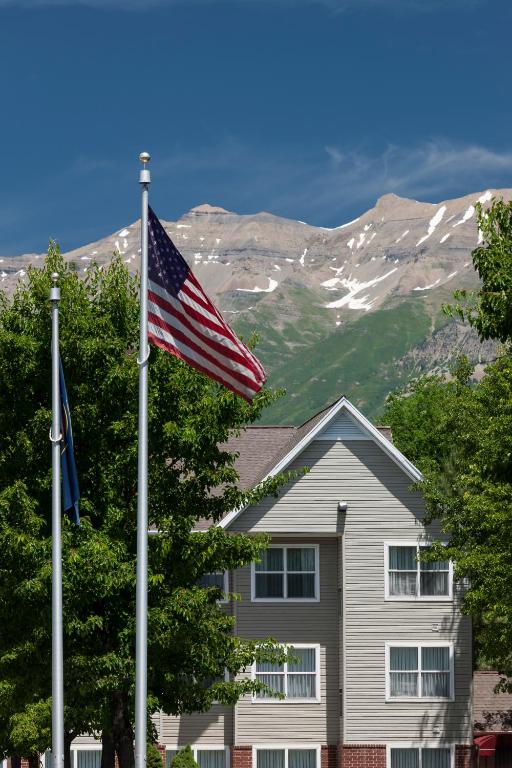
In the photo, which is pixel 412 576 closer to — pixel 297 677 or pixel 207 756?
pixel 297 677

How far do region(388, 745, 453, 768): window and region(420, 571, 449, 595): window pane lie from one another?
5.04 meters

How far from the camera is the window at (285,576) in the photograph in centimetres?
4509

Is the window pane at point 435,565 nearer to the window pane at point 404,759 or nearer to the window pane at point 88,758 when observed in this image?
the window pane at point 404,759

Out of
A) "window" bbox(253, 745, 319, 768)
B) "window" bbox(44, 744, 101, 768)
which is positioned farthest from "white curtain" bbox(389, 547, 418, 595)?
"window" bbox(44, 744, 101, 768)

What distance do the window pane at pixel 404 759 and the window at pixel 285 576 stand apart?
18.5 ft

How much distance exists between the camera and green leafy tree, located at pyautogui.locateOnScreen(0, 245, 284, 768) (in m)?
26.3

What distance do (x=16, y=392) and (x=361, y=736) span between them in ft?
71.8

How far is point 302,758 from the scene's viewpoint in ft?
147

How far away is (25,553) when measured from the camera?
25.6m

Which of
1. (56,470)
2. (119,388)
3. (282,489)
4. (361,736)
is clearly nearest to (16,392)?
(119,388)

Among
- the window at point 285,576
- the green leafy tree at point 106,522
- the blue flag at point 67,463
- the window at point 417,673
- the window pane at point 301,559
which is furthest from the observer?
the window pane at point 301,559

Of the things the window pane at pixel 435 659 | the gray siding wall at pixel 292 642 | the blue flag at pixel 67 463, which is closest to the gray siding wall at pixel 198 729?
the gray siding wall at pixel 292 642

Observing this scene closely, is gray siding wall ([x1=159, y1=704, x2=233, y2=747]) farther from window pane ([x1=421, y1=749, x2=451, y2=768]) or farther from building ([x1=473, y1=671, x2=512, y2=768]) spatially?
building ([x1=473, y1=671, x2=512, y2=768])

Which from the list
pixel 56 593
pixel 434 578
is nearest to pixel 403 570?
pixel 434 578
